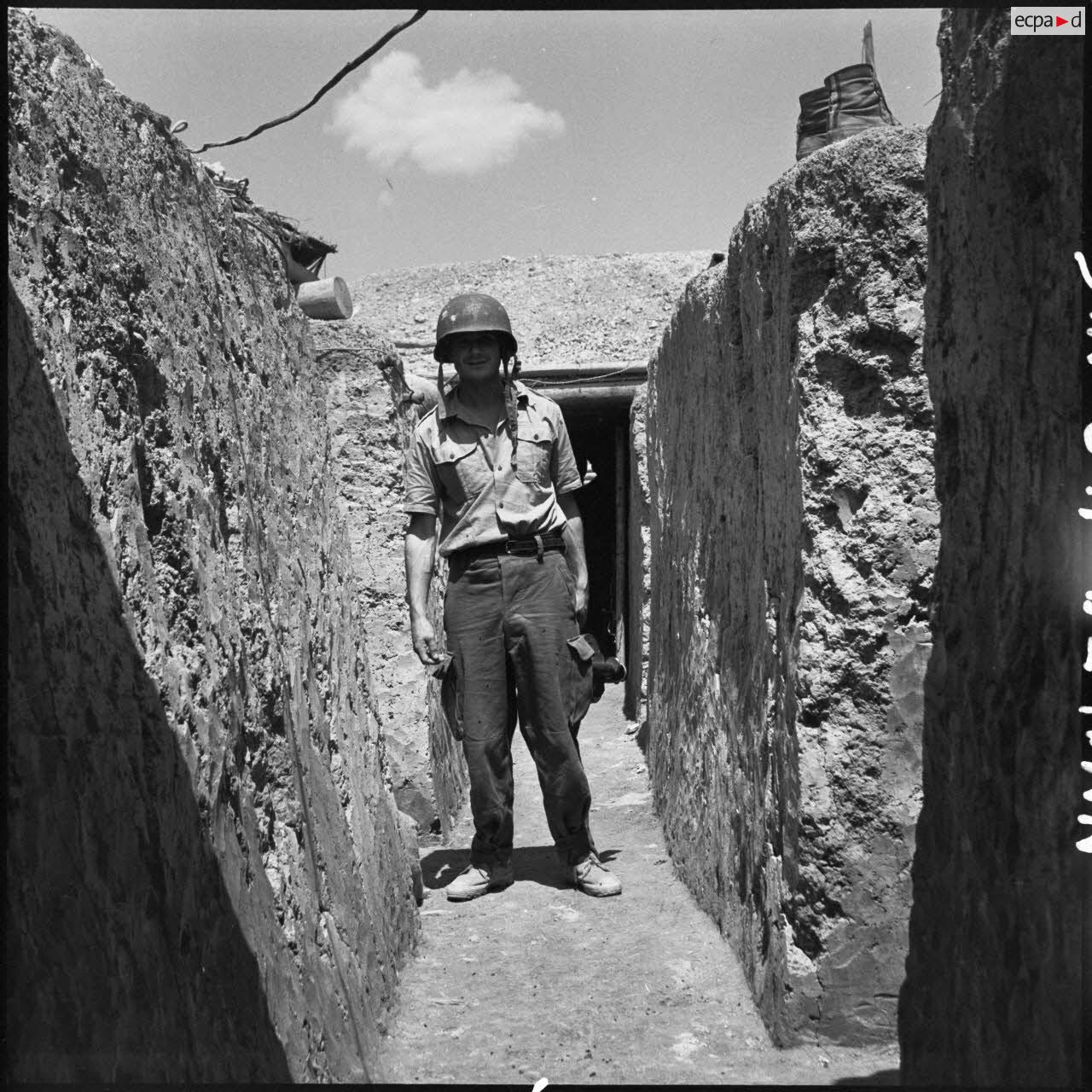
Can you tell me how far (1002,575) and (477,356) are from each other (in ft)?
8.69

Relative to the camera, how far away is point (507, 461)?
3988mm

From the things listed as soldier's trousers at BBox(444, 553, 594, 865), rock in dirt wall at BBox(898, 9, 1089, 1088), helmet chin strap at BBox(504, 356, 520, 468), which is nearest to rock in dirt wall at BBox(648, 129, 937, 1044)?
rock in dirt wall at BBox(898, 9, 1089, 1088)

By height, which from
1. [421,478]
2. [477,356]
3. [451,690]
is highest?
[477,356]

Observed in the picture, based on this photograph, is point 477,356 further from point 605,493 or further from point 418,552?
point 605,493

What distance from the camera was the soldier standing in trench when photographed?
394cm

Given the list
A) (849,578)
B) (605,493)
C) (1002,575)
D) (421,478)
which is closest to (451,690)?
(421,478)

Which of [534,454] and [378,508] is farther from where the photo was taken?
[378,508]

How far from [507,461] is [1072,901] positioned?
2.78m

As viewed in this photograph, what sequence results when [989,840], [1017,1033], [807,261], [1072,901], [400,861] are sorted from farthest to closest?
[400,861] < [807,261] < [989,840] < [1017,1033] < [1072,901]

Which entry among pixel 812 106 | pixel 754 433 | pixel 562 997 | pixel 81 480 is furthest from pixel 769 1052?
pixel 812 106

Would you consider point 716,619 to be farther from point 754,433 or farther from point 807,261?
point 807,261

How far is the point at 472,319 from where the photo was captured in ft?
13.1

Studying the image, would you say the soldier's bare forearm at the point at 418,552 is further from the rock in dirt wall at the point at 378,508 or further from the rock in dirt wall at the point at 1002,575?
the rock in dirt wall at the point at 1002,575

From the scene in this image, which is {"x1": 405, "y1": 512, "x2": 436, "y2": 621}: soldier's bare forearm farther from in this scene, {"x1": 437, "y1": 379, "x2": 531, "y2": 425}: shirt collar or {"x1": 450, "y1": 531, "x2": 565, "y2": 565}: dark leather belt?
{"x1": 437, "y1": 379, "x2": 531, "y2": 425}: shirt collar
